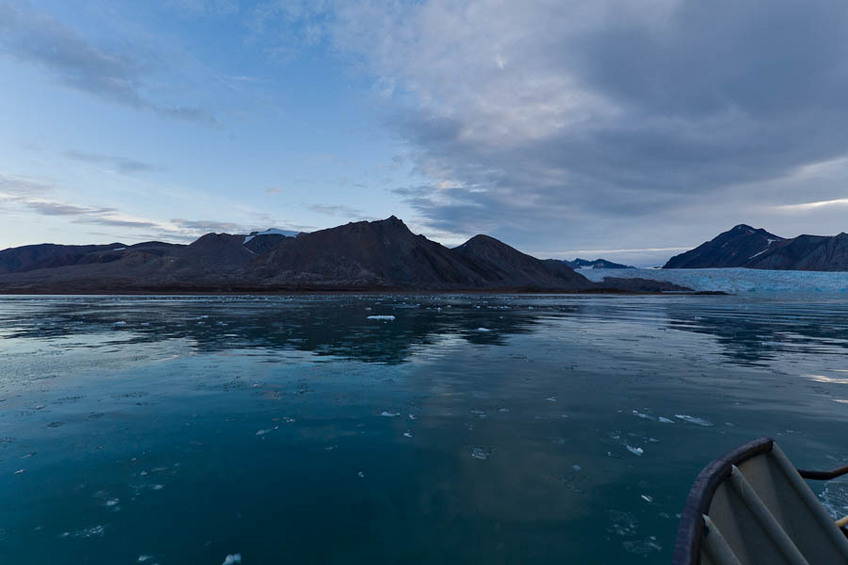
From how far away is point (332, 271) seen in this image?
5915 inches

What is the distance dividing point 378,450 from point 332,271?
5762 inches

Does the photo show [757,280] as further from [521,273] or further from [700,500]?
[700,500]

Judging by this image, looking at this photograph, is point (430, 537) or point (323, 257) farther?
point (323, 257)

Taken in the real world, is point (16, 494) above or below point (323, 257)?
below

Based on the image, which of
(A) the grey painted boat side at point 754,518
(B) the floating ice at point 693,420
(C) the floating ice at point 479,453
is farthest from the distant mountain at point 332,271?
(A) the grey painted boat side at point 754,518

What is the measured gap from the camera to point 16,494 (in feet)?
18.8

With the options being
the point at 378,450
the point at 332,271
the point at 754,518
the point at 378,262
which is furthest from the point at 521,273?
the point at 754,518

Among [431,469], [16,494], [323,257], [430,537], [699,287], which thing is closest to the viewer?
[430,537]

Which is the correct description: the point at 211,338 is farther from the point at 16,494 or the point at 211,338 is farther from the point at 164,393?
the point at 16,494

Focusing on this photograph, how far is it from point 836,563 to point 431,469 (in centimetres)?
442

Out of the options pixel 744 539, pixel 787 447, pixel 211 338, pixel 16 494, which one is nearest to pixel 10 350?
pixel 211 338

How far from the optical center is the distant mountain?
122m

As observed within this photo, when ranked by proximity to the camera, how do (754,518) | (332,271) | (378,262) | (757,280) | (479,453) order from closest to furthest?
(754,518) → (479,453) → (757,280) → (332,271) → (378,262)

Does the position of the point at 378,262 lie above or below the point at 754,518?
above
